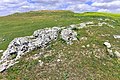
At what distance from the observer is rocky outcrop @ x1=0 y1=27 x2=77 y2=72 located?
1329 inches

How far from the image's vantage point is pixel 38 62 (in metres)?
31.0

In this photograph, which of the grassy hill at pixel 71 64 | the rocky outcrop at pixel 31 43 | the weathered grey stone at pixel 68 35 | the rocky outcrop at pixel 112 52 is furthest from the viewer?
the weathered grey stone at pixel 68 35

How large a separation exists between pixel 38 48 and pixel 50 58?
331cm

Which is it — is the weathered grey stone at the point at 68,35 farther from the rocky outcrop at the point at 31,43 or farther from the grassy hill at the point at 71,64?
the grassy hill at the point at 71,64

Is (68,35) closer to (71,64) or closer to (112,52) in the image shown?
(112,52)

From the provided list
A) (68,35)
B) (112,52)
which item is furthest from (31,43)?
(112,52)

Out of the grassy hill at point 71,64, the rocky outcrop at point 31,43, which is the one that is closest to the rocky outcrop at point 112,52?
the grassy hill at point 71,64

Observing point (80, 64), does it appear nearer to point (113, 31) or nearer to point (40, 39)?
point (40, 39)

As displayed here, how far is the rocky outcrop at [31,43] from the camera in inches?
1329

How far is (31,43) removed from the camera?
35.1 metres

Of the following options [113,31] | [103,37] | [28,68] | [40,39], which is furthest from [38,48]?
[113,31]

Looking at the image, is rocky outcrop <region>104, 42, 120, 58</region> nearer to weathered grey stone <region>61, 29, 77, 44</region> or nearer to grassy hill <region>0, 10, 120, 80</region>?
grassy hill <region>0, 10, 120, 80</region>

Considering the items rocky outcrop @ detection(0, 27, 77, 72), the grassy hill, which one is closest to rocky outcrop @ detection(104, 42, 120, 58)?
the grassy hill

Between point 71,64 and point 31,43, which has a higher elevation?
point 31,43
